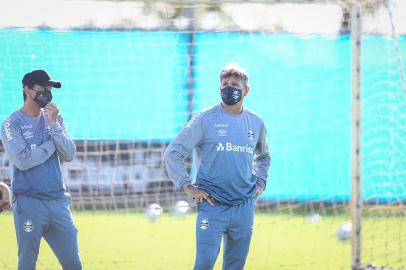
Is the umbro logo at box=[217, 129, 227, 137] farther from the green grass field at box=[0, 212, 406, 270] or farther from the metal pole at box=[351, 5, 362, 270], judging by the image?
the green grass field at box=[0, 212, 406, 270]

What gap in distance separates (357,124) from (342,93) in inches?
208

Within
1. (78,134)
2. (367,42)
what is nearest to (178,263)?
(78,134)

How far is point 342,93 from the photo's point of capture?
555 inches

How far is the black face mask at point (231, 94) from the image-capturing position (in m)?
6.91

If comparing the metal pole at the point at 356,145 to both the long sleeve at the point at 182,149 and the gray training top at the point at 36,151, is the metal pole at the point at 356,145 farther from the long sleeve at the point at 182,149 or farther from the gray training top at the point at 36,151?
the gray training top at the point at 36,151

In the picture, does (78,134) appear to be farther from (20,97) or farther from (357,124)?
(357,124)

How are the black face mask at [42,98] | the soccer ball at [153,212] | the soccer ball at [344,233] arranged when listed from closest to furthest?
the black face mask at [42,98]
the soccer ball at [344,233]
the soccer ball at [153,212]

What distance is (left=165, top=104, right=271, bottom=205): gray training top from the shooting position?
6.88m

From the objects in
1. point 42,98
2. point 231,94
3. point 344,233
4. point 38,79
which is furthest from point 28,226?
point 344,233

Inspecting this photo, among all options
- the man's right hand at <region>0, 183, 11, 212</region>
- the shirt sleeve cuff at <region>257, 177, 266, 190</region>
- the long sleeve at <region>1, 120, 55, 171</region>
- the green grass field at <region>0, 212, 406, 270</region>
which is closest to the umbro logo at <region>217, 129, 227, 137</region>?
the shirt sleeve cuff at <region>257, 177, 266, 190</region>

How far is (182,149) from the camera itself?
6.91 meters

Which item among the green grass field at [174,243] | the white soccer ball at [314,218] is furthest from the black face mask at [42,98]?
the white soccer ball at [314,218]

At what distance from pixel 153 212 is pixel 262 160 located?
655 cm

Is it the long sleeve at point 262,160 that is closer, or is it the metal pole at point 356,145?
the long sleeve at point 262,160
